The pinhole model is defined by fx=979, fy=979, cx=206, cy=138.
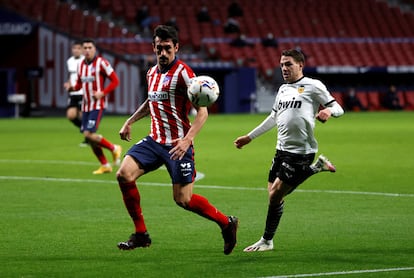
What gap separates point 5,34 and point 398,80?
59.9 feet

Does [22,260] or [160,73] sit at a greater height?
[160,73]

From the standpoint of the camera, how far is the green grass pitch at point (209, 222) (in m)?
7.82

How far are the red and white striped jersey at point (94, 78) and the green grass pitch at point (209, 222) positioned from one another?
3.86ft

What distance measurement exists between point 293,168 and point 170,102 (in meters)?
1.22

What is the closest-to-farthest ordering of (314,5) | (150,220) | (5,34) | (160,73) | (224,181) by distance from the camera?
(160,73)
(150,220)
(224,181)
(5,34)
(314,5)

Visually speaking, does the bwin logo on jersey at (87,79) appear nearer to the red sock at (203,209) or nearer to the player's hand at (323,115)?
the red sock at (203,209)

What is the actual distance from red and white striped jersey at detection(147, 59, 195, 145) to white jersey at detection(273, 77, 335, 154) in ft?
2.89

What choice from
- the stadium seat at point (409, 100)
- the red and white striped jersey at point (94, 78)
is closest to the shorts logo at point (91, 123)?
the red and white striped jersey at point (94, 78)

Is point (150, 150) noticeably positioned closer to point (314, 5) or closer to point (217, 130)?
point (217, 130)

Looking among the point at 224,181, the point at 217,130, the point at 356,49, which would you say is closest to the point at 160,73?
the point at 224,181

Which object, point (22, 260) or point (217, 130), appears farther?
point (217, 130)

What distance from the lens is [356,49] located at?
46.9 metres

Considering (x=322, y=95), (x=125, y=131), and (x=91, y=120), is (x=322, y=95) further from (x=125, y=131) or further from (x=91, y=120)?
(x=91, y=120)

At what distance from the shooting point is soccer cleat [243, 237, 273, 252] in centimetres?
862
